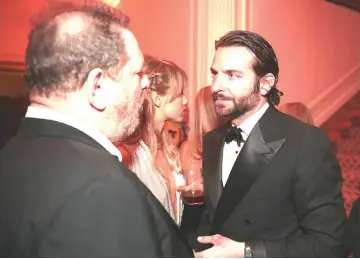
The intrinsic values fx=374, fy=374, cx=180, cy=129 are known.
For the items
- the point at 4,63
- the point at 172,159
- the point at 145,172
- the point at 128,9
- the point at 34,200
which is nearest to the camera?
the point at 34,200

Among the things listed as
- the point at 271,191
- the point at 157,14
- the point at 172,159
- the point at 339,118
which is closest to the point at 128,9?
the point at 157,14

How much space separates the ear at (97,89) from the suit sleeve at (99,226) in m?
0.24

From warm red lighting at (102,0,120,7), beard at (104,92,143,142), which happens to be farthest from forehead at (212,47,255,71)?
warm red lighting at (102,0,120,7)

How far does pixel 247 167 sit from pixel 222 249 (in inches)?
14.9

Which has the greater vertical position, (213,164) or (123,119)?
(123,119)

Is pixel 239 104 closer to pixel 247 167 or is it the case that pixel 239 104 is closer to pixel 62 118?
pixel 247 167

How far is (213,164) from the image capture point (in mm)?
1846

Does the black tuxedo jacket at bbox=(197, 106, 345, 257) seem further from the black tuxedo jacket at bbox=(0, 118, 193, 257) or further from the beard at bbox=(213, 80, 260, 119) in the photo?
the black tuxedo jacket at bbox=(0, 118, 193, 257)

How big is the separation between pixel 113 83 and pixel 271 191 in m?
0.88

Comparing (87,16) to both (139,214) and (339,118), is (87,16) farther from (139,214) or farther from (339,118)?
(339,118)

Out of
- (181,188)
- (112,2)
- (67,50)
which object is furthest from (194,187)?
(112,2)

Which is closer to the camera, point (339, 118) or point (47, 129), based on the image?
point (47, 129)

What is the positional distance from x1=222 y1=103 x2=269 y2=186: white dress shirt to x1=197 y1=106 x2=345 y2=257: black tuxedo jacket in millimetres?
48

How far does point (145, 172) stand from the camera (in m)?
1.82
